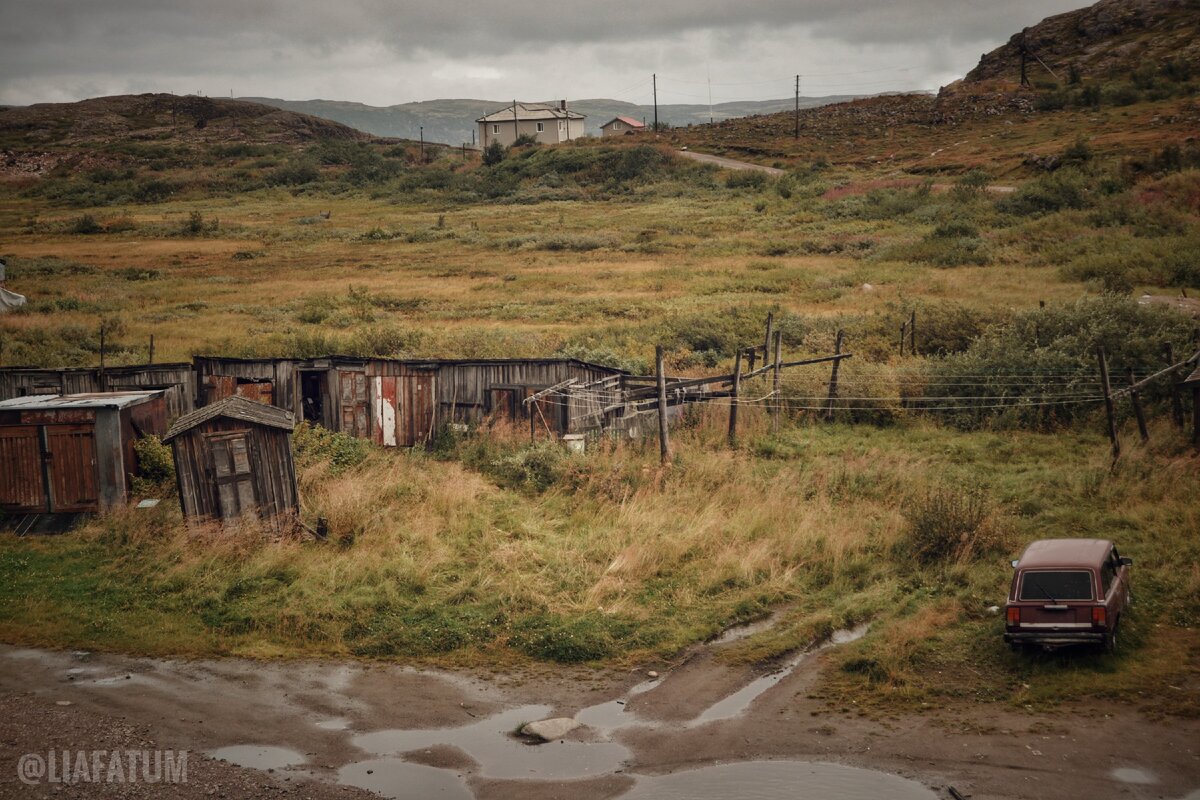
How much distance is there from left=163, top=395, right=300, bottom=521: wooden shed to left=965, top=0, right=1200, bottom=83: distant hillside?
8672 centimetres

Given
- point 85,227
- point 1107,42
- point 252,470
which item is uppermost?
point 1107,42

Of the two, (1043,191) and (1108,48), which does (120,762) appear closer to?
(1043,191)

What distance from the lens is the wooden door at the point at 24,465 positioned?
18.7 m

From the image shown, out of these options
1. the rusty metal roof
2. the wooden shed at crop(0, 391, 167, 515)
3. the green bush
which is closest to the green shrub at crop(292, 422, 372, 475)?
the rusty metal roof

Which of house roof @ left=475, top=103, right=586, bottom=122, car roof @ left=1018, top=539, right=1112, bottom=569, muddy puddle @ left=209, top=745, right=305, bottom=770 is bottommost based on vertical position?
muddy puddle @ left=209, top=745, right=305, bottom=770

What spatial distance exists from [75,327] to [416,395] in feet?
66.6

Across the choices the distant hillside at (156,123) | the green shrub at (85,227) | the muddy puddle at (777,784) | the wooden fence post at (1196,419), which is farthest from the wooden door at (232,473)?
Answer: the distant hillside at (156,123)

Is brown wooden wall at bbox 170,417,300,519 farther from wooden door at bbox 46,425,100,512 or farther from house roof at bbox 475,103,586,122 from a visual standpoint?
house roof at bbox 475,103,586,122

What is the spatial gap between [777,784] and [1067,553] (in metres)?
5.73

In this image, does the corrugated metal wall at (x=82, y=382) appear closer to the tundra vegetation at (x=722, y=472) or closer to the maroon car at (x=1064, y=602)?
the tundra vegetation at (x=722, y=472)

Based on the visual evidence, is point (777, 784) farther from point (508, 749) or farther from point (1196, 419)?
point (1196, 419)

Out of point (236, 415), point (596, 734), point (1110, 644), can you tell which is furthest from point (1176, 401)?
point (236, 415)

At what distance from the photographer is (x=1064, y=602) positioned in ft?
39.6

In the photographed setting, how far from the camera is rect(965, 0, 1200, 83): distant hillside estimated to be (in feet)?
284
